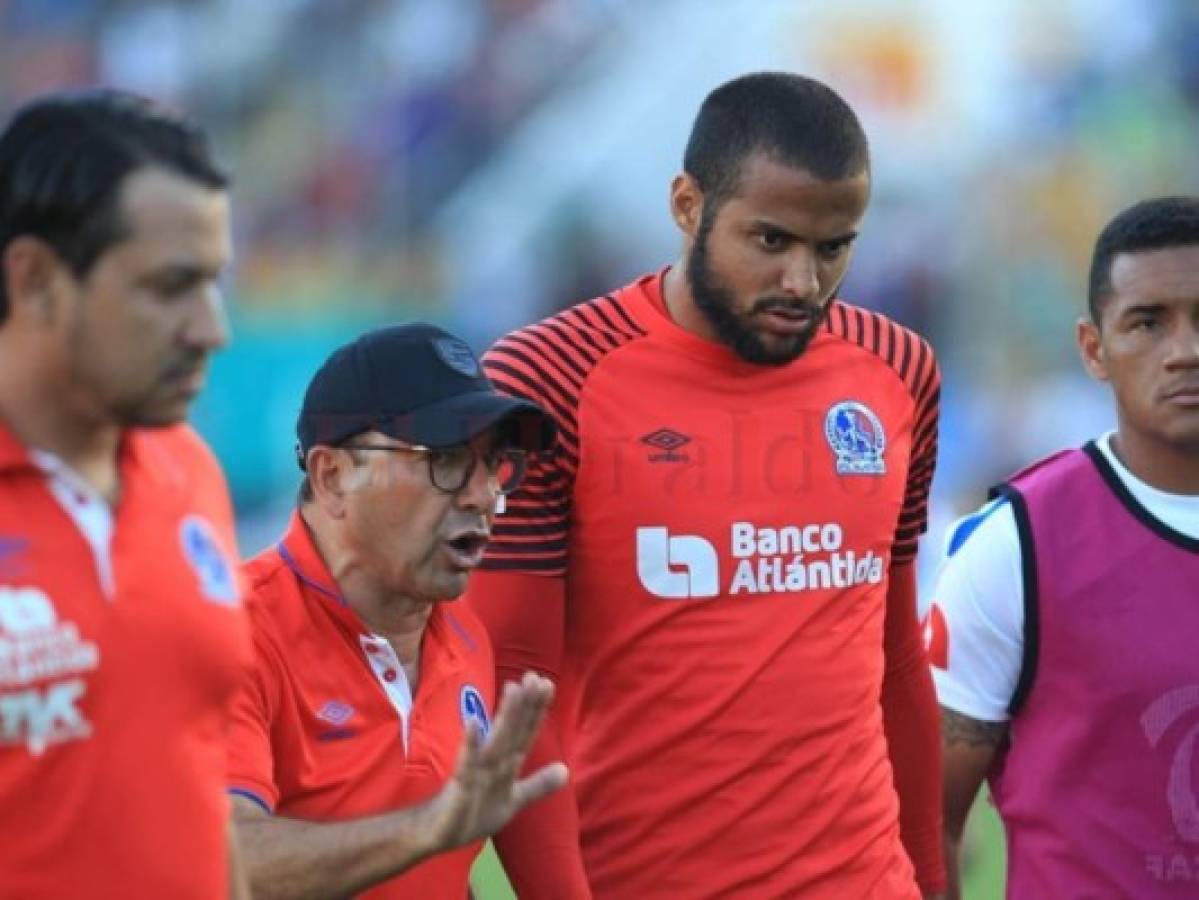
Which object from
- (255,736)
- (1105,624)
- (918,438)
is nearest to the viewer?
(255,736)

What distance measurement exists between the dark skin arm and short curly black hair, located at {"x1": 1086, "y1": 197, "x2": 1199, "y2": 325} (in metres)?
0.83

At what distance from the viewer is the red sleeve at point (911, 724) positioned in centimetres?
480

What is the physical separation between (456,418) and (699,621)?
27.8 inches

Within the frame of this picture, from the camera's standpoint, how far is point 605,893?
175 inches

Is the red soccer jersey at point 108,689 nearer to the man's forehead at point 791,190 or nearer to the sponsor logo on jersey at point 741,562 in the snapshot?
the sponsor logo on jersey at point 741,562

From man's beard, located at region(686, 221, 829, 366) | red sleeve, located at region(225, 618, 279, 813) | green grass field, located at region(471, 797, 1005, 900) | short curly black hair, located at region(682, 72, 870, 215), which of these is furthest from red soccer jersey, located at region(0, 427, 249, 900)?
green grass field, located at region(471, 797, 1005, 900)

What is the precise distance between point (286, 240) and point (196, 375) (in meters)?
13.6

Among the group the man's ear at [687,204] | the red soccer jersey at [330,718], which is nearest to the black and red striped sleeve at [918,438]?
the man's ear at [687,204]

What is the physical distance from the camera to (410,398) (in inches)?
156

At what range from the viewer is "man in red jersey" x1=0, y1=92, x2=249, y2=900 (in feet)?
9.59

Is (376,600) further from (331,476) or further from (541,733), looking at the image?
(541,733)

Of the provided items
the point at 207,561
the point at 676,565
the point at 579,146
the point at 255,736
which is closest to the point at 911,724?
the point at 676,565

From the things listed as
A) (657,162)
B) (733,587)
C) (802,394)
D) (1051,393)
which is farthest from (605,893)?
(657,162)

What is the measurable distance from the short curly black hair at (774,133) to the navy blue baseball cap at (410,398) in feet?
2.16
